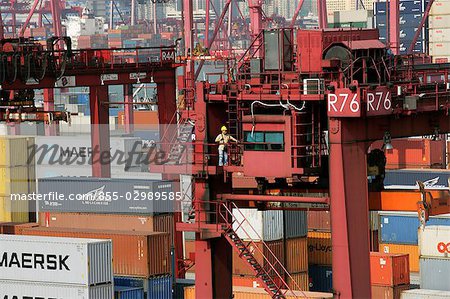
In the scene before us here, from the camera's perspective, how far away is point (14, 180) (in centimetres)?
5219

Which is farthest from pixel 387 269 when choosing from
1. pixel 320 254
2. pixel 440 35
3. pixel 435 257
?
pixel 440 35

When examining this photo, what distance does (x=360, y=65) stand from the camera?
106 feet

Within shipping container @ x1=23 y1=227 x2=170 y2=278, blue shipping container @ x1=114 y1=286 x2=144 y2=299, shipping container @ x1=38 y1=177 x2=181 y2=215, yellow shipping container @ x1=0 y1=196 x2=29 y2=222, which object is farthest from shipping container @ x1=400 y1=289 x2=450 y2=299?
yellow shipping container @ x1=0 y1=196 x2=29 y2=222

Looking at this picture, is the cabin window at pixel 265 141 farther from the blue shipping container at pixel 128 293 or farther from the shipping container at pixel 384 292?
the shipping container at pixel 384 292

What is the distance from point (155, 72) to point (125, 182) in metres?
9.95

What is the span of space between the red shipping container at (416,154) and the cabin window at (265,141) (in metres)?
40.8

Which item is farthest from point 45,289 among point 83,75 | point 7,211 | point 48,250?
point 83,75

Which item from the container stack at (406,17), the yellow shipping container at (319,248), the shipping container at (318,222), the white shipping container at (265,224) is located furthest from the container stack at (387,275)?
the container stack at (406,17)

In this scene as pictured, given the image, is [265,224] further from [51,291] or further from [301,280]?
[51,291]

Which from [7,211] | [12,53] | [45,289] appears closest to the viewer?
[45,289]

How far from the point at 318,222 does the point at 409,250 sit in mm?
4274

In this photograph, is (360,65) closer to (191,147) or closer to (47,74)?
(191,147)

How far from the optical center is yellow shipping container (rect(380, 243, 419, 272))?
175 feet

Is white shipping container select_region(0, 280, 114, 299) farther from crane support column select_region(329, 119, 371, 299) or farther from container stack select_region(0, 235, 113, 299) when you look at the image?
crane support column select_region(329, 119, 371, 299)
